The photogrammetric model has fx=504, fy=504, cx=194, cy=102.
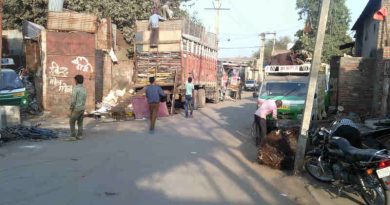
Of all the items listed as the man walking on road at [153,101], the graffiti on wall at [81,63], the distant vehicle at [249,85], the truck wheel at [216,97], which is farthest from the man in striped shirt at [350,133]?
the distant vehicle at [249,85]

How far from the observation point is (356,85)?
1791 cm

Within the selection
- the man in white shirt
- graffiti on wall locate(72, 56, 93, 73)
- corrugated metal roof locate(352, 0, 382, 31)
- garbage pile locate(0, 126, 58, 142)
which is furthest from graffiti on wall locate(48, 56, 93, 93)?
corrugated metal roof locate(352, 0, 382, 31)

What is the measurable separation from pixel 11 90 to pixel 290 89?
31.0ft

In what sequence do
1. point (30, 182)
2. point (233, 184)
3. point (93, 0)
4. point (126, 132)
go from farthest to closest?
point (93, 0), point (126, 132), point (233, 184), point (30, 182)

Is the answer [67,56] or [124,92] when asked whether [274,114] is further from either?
[124,92]

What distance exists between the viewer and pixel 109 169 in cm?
920

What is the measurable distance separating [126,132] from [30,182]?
23.9 feet

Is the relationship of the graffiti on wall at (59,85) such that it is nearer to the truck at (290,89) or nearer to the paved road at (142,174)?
the paved road at (142,174)

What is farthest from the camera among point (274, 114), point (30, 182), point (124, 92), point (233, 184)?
point (124, 92)

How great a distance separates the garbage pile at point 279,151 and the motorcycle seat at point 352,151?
6.92 feet

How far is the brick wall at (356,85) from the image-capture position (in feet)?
57.8

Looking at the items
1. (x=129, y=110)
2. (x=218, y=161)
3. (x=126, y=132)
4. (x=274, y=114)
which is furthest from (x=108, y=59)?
(x=218, y=161)

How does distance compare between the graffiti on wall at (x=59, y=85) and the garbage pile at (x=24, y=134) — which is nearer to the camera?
the garbage pile at (x=24, y=134)

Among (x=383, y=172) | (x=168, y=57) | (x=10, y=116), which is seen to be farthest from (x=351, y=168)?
(x=168, y=57)
